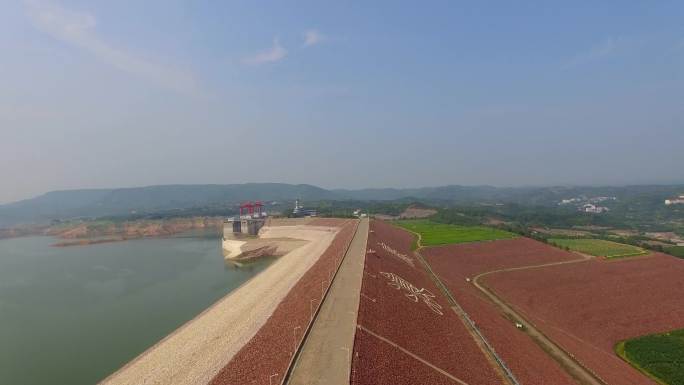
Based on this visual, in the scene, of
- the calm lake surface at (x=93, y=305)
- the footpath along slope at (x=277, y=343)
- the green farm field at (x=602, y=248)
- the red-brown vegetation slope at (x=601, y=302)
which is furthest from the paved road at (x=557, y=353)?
the calm lake surface at (x=93, y=305)

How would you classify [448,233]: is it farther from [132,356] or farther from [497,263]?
[132,356]

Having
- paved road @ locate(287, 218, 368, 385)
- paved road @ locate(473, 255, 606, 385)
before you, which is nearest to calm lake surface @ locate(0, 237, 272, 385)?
paved road @ locate(287, 218, 368, 385)

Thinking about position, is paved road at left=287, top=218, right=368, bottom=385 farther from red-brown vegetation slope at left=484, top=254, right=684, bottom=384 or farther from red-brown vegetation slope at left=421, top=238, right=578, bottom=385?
red-brown vegetation slope at left=484, top=254, right=684, bottom=384

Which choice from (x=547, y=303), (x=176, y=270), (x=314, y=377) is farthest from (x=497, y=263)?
(x=176, y=270)

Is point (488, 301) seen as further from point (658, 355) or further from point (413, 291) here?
point (658, 355)

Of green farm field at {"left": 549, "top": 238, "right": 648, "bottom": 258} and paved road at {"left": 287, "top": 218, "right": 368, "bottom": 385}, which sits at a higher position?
paved road at {"left": 287, "top": 218, "right": 368, "bottom": 385}

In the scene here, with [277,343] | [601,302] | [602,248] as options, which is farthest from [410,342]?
[602,248]
